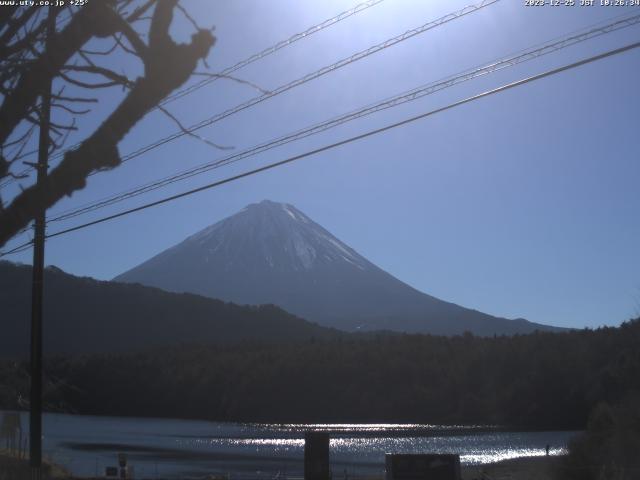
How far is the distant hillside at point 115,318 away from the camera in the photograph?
93.9 metres

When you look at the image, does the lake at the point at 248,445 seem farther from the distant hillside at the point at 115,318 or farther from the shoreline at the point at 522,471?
the distant hillside at the point at 115,318

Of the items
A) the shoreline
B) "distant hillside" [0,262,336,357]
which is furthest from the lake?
"distant hillside" [0,262,336,357]

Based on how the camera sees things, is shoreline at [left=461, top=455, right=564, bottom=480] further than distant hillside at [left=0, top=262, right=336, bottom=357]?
No

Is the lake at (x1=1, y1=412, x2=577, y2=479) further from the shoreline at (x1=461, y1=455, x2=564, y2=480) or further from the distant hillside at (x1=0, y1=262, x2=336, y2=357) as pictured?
the distant hillside at (x1=0, y1=262, x2=336, y2=357)

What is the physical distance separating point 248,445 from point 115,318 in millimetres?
52567

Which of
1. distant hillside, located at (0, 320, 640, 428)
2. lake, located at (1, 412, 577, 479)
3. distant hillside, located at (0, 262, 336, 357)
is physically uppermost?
distant hillside, located at (0, 262, 336, 357)

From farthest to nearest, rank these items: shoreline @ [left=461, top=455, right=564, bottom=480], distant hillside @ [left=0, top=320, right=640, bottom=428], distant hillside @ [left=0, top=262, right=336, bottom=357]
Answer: distant hillside @ [left=0, top=262, right=336, bottom=357]
distant hillside @ [left=0, top=320, right=640, bottom=428]
shoreline @ [left=461, top=455, right=564, bottom=480]

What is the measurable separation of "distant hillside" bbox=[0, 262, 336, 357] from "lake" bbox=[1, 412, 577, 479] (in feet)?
77.0

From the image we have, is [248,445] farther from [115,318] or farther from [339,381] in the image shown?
[115,318]

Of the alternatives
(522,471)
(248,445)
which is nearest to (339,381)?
(248,445)

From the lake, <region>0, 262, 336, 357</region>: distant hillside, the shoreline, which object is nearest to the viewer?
the shoreline

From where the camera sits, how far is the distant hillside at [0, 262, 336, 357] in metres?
93.9

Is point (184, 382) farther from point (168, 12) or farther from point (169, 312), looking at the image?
point (168, 12)

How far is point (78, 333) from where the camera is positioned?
95125mm
